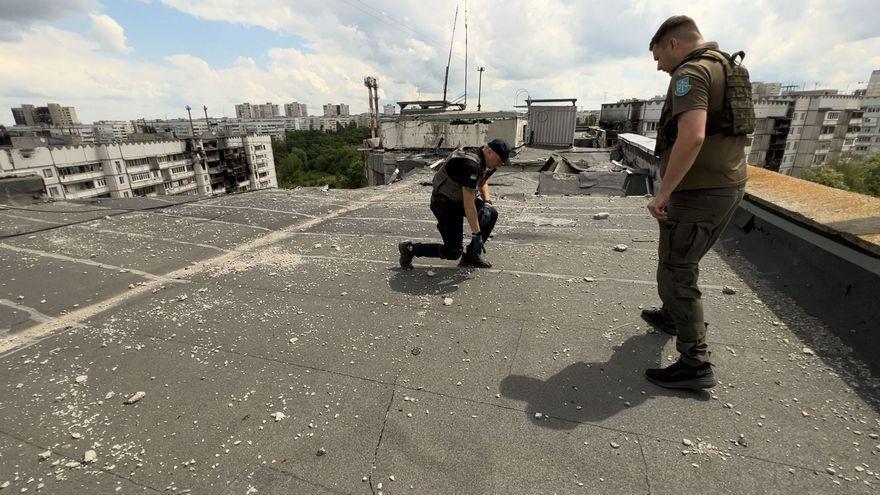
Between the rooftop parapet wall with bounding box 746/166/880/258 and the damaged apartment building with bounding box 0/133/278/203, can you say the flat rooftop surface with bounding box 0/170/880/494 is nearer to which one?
the rooftop parapet wall with bounding box 746/166/880/258

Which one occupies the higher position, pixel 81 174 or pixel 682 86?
pixel 682 86

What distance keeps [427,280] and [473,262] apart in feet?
2.09

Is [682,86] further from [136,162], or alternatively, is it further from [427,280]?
[136,162]

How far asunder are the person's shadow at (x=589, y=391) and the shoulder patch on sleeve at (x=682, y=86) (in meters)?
1.67

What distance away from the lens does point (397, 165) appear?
2109 centimetres

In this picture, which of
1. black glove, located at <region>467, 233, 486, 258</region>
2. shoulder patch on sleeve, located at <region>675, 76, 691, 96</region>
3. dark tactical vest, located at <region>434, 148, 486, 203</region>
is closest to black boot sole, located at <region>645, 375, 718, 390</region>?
shoulder patch on sleeve, located at <region>675, 76, 691, 96</region>

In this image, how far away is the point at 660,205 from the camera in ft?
7.47

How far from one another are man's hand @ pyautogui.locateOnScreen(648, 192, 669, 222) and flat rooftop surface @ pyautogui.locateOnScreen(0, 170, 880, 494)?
0.98 meters

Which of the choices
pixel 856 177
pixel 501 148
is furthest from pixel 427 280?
pixel 856 177

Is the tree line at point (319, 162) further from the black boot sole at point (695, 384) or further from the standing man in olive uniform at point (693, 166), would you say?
the black boot sole at point (695, 384)

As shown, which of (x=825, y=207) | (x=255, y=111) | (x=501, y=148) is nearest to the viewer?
(x=825, y=207)

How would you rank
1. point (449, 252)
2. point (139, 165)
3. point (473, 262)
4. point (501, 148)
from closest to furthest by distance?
point (501, 148)
point (449, 252)
point (473, 262)
point (139, 165)

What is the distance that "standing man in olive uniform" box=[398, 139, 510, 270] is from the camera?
380 cm

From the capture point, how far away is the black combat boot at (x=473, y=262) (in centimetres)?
428
